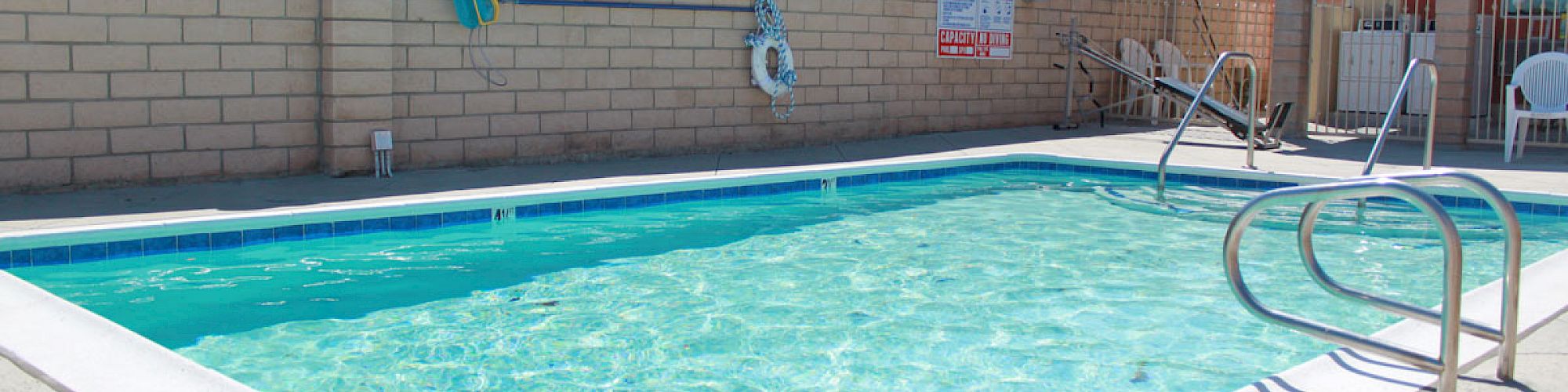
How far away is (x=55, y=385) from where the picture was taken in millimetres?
3107

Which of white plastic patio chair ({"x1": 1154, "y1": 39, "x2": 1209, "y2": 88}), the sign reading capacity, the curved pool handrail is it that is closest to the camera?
the curved pool handrail

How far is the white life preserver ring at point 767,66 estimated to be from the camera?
9.51 m

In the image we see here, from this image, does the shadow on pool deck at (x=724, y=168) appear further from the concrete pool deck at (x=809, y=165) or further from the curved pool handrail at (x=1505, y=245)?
the curved pool handrail at (x=1505, y=245)

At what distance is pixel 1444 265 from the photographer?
9.39ft

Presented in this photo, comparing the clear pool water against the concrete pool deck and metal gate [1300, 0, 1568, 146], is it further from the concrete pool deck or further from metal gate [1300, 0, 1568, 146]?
metal gate [1300, 0, 1568, 146]

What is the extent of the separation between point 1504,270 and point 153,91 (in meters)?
6.35

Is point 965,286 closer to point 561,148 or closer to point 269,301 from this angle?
point 269,301

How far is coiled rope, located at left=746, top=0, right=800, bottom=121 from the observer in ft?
31.0

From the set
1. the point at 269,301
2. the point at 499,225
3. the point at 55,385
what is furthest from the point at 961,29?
the point at 55,385

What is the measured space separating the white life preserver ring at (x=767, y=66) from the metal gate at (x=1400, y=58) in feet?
14.8

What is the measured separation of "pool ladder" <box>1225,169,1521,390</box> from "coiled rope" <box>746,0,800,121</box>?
21.2 ft

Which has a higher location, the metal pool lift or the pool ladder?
the metal pool lift

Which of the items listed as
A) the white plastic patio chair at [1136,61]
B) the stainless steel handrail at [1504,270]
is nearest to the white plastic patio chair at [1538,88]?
the white plastic patio chair at [1136,61]

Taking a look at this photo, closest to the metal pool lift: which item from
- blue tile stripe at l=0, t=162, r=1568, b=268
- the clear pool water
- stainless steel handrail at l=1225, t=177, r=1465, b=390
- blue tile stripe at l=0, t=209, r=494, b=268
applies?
blue tile stripe at l=0, t=162, r=1568, b=268
